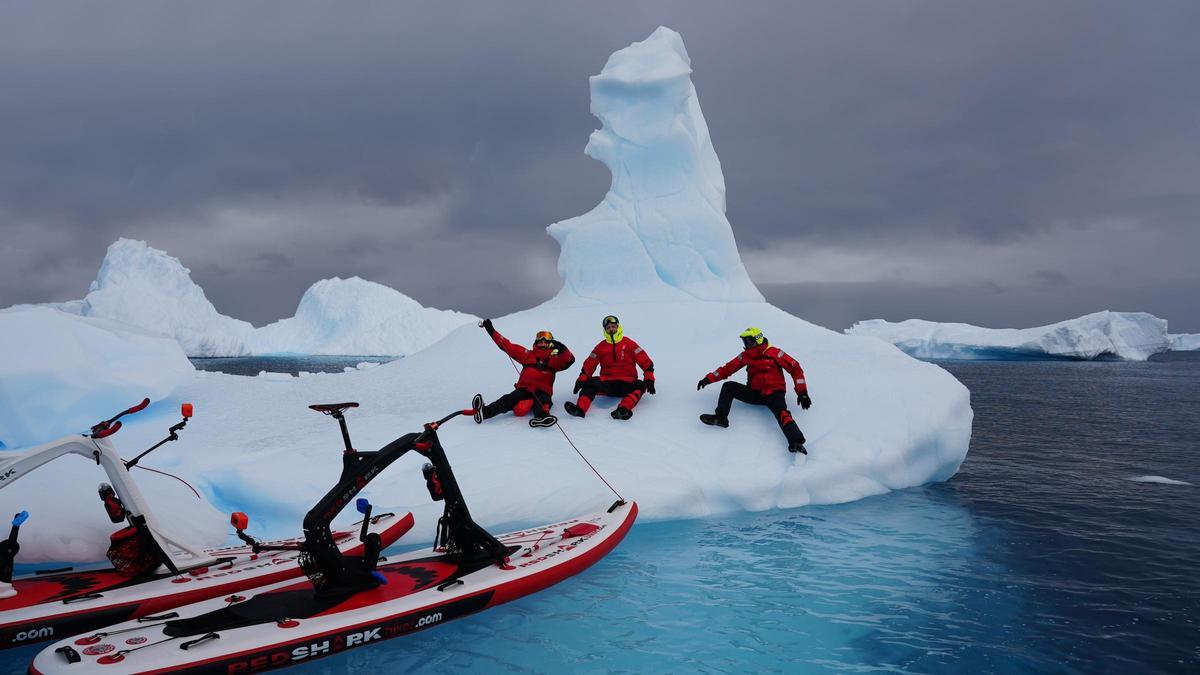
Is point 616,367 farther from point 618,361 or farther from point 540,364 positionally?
point 540,364

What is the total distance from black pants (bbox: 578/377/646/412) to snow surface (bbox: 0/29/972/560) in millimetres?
282

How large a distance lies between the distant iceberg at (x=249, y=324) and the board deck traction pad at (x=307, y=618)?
7702 cm

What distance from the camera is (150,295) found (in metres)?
70.8

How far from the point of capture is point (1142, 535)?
9.69 meters

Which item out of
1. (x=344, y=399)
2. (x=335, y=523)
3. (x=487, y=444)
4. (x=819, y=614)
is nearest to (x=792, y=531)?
(x=819, y=614)

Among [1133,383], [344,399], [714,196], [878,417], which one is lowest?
[1133,383]

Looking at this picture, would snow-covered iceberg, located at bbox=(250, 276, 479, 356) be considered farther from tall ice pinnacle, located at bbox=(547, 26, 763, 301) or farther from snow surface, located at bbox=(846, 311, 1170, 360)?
tall ice pinnacle, located at bbox=(547, 26, 763, 301)

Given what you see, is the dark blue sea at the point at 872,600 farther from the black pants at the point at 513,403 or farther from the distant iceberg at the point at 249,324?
the distant iceberg at the point at 249,324

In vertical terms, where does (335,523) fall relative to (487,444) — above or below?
below

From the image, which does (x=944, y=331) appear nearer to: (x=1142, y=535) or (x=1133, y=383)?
(x=1133, y=383)

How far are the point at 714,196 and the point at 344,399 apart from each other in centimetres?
1201

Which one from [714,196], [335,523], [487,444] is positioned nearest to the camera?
[335,523]

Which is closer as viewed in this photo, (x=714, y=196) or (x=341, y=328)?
(x=714, y=196)

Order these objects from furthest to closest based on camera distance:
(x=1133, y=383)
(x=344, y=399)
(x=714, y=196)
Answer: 1. (x=1133, y=383)
2. (x=714, y=196)
3. (x=344, y=399)
